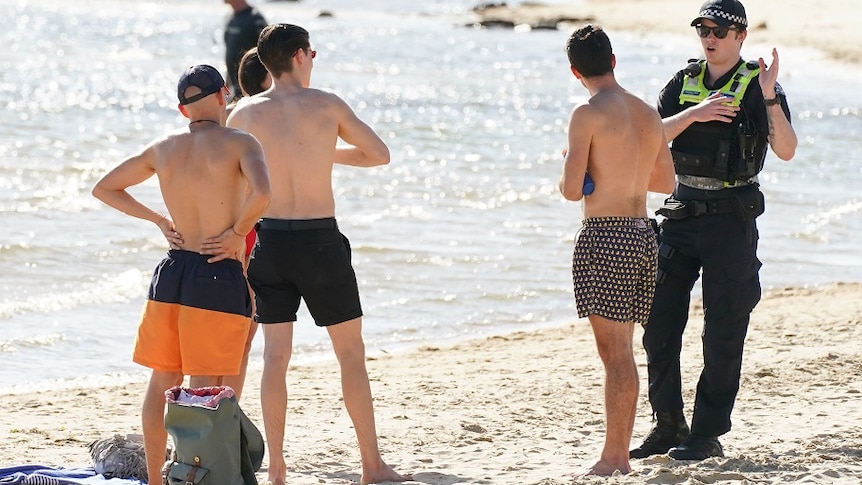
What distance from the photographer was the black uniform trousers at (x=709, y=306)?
213 inches

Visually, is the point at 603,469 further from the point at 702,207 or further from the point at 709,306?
the point at 702,207

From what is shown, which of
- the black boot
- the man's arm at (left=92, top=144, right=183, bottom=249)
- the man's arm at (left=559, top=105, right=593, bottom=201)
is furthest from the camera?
the black boot

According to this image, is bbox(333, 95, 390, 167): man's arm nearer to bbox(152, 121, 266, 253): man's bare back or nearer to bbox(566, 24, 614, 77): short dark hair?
bbox(152, 121, 266, 253): man's bare back

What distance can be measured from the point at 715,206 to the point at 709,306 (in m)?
0.43

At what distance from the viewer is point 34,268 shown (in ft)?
34.1

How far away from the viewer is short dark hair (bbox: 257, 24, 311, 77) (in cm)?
509

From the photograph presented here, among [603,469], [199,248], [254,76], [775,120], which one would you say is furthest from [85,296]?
[775,120]

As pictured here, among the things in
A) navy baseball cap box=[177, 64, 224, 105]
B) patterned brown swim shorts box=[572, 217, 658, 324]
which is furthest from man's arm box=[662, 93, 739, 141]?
navy baseball cap box=[177, 64, 224, 105]

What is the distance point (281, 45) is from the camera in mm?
5105

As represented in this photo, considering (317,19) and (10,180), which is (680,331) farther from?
(317,19)

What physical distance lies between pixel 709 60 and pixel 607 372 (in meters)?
1.42

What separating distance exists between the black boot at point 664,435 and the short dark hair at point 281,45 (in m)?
2.24

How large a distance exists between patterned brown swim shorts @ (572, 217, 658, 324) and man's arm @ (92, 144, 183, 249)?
1.60 m

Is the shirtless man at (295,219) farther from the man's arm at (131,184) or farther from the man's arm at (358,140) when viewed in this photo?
the man's arm at (131,184)
